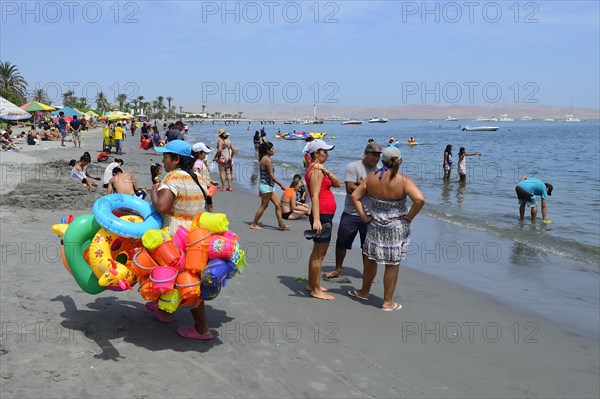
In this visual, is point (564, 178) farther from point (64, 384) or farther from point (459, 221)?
point (64, 384)

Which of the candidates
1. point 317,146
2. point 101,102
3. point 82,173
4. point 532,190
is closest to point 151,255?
point 317,146

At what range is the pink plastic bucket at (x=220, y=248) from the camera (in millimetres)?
4441

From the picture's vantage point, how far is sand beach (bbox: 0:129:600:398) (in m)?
4.22

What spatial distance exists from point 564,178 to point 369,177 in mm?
24622

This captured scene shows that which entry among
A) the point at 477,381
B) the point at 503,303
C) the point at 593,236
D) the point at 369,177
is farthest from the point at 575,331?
the point at 593,236

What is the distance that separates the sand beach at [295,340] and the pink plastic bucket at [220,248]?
0.91m

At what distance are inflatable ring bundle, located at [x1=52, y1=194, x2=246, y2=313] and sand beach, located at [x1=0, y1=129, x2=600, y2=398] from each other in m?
0.58

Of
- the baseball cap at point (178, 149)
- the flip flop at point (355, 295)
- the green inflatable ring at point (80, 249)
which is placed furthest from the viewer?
the flip flop at point (355, 295)

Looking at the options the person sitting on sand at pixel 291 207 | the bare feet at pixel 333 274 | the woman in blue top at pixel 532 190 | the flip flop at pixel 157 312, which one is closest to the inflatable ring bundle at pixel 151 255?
the flip flop at pixel 157 312

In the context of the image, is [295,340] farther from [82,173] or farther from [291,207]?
[82,173]

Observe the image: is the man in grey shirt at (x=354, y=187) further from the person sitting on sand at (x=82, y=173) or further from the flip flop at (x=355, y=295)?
the person sitting on sand at (x=82, y=173)

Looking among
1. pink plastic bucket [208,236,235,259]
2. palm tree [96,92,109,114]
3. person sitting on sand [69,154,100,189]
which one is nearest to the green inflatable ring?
pink plastic bucket [208,236,235,259]

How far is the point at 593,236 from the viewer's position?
1237 cm

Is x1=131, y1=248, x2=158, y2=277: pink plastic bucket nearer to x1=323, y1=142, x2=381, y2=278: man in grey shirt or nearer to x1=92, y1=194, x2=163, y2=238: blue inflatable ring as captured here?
x1=92, y1=194, x2=163, y2=238: blue inflatable ring
